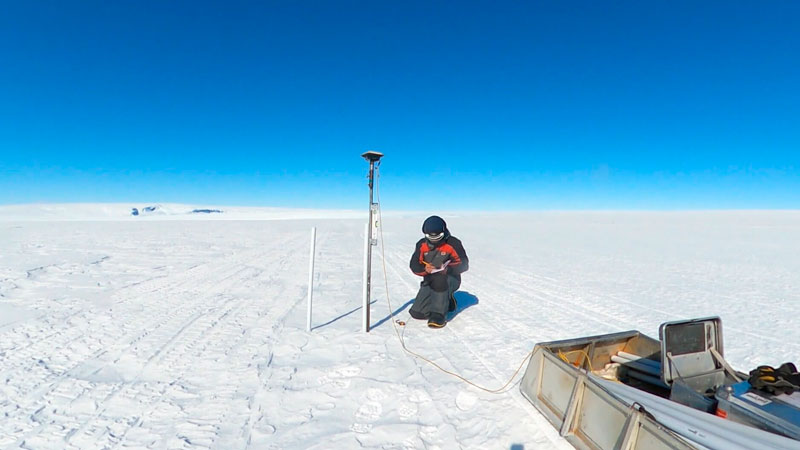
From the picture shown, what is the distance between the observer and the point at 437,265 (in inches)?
211

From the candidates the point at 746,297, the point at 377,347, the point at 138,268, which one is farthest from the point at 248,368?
the point at 746,297

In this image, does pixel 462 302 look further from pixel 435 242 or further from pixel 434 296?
pixel 435 242

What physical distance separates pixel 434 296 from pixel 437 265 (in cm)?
52

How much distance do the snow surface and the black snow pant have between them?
279 millimetres

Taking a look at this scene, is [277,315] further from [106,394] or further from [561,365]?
[561,365]

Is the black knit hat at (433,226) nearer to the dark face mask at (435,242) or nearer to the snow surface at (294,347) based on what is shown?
the dark face mask at (435,242)

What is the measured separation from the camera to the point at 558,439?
2.87 meters

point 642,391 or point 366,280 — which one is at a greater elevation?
point 366,280

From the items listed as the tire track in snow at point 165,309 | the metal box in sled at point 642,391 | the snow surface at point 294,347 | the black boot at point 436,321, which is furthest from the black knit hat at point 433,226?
the tire track in snow at point 165,309

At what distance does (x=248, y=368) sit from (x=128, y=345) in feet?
6.13

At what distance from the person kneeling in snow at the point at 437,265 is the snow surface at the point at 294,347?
35 centimetres

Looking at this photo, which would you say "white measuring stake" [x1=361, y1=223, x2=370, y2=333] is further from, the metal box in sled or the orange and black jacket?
the metal box in sled

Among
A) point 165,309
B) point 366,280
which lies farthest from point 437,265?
point 165,309

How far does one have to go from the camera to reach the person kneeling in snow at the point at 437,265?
536 cm
